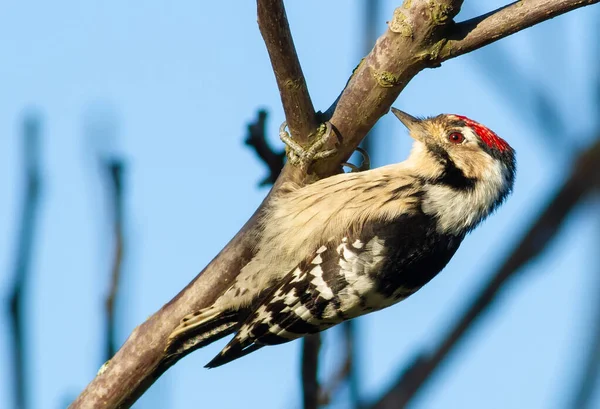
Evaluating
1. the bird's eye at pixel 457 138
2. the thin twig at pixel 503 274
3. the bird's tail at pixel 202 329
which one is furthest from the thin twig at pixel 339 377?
the bird's eye at pixel 457 138

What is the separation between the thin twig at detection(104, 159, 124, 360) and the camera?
2.49 m

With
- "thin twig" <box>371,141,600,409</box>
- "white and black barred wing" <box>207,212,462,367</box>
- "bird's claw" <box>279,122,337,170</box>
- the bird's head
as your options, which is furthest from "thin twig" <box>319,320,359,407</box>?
the bird's head

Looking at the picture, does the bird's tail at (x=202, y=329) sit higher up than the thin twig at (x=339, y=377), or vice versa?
the bird's tail at (x=202, y=329)

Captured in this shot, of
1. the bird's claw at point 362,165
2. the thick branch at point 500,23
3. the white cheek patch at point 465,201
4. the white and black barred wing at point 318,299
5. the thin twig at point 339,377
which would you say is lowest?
the thin twig at point 339,377

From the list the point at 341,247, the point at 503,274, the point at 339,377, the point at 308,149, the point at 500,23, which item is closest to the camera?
the point at 503,274

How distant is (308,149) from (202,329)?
106 centimetres

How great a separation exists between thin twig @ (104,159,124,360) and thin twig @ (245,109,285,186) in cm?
134

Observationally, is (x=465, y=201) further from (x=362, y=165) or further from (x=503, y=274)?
(x=503, y=274)

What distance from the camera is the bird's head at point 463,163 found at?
4.78 m

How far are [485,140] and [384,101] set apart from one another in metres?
1.43

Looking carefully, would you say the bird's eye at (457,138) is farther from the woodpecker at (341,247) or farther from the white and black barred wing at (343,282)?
the white and black barred wing at (343,282)

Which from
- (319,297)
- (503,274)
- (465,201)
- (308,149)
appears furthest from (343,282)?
(503,274)

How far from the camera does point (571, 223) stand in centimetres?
154

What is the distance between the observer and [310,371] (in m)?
2.50
